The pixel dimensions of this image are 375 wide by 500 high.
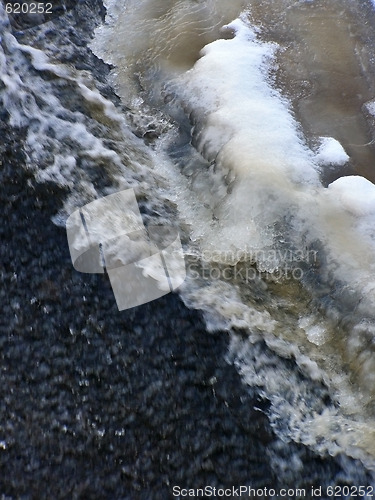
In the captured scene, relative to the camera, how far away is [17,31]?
420 centimetres

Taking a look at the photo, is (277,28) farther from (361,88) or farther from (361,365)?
(361,365)

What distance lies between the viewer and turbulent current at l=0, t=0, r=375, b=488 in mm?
2740

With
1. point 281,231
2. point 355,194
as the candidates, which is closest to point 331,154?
point 355,194

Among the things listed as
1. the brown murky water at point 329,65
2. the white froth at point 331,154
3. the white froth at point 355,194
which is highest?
the brown murky water at point 329,65

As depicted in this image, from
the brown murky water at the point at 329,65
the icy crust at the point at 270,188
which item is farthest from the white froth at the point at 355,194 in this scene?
the brown murky water at the point at 329,65

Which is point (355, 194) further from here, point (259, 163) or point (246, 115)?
point (246, 115)

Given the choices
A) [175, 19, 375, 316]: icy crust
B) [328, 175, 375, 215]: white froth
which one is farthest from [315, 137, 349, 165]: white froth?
[328, 175, 375, 215]: white froth

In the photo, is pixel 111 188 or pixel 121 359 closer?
pixel 121 359

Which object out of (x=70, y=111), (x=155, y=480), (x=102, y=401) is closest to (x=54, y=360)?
(x=102, y=401)

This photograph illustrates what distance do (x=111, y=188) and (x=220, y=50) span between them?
179 cm

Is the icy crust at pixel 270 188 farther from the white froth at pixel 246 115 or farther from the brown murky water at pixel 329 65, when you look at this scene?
the brown murky water at pixel 329 65

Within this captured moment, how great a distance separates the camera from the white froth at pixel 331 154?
3654mm

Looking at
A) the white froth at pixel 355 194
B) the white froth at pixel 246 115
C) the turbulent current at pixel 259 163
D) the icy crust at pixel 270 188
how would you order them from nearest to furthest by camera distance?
the turbulent current at pixel 259 163 → the icy crust at pixel 270 188 → the white froth at pixel 355 194 → the white froth at pixel 246 115

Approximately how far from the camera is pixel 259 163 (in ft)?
11.7
